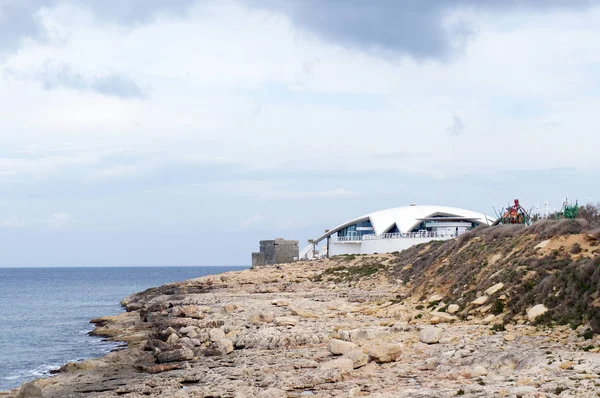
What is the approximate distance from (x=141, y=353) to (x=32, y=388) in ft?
20.5

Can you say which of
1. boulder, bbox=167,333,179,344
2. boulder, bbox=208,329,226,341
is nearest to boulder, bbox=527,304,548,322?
boulder, bbox=208,329,226,341

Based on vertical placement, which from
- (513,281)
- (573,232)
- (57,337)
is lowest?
(57,337)

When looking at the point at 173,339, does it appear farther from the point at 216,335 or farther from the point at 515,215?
the point at 515,215

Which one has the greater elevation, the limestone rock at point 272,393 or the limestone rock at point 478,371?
the limestone rock at point 478,371

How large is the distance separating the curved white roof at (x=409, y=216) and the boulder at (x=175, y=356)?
2191 inches

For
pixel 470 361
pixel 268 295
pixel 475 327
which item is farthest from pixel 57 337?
pixel 470 361

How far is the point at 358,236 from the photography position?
269 feet

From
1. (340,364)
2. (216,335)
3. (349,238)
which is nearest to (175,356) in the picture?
(216,335)

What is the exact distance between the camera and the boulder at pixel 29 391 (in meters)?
19.0

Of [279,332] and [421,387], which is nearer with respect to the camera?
[421,387]

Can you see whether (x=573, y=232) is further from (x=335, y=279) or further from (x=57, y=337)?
(x=57, y=337)

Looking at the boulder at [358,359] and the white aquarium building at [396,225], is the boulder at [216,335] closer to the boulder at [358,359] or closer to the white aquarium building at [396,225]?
the boulder at [358,359]

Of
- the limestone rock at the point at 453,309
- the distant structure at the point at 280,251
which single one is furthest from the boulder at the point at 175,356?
the distant structure at the point at 280,251

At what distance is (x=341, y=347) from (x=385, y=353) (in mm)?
1763
